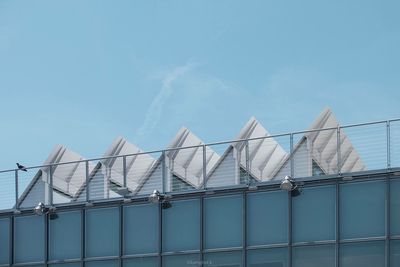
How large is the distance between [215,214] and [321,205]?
11.9 feet

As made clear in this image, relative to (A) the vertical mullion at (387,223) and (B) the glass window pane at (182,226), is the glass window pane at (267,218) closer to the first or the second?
(B) the glass window pane at (182,226)

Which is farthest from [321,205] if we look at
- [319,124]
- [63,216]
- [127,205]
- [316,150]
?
[63,216]

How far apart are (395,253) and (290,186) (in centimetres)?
384

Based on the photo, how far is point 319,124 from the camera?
118 feet

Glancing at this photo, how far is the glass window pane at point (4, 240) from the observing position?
3738 centimetres

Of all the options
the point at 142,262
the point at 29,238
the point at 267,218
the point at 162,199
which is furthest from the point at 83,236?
the point at 267,218

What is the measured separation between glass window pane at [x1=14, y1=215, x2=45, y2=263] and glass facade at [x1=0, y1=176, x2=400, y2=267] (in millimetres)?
36

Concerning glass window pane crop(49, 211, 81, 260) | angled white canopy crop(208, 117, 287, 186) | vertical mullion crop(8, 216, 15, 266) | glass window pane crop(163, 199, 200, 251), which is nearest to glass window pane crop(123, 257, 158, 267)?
glass window pane crop(163, 199, 200, 251)

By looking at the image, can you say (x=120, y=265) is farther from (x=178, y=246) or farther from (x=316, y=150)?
(x=316, y=150)

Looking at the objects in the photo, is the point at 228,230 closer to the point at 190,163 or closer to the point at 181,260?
the point at 181,260

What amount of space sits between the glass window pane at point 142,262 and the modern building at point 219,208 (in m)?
0.03

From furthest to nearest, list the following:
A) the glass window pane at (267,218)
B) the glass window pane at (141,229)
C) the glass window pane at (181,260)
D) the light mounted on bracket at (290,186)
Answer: the glass window pane at (141,229) → the glass window pane at (181,260) → the glass window pane at (267,218) → the light mounted on bracket at (290,186)

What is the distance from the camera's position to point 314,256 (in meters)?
31.9

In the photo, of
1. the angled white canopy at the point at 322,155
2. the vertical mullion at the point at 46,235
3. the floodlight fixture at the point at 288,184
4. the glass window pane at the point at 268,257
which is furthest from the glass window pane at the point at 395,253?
the vertical mullion at the point at 46,235
